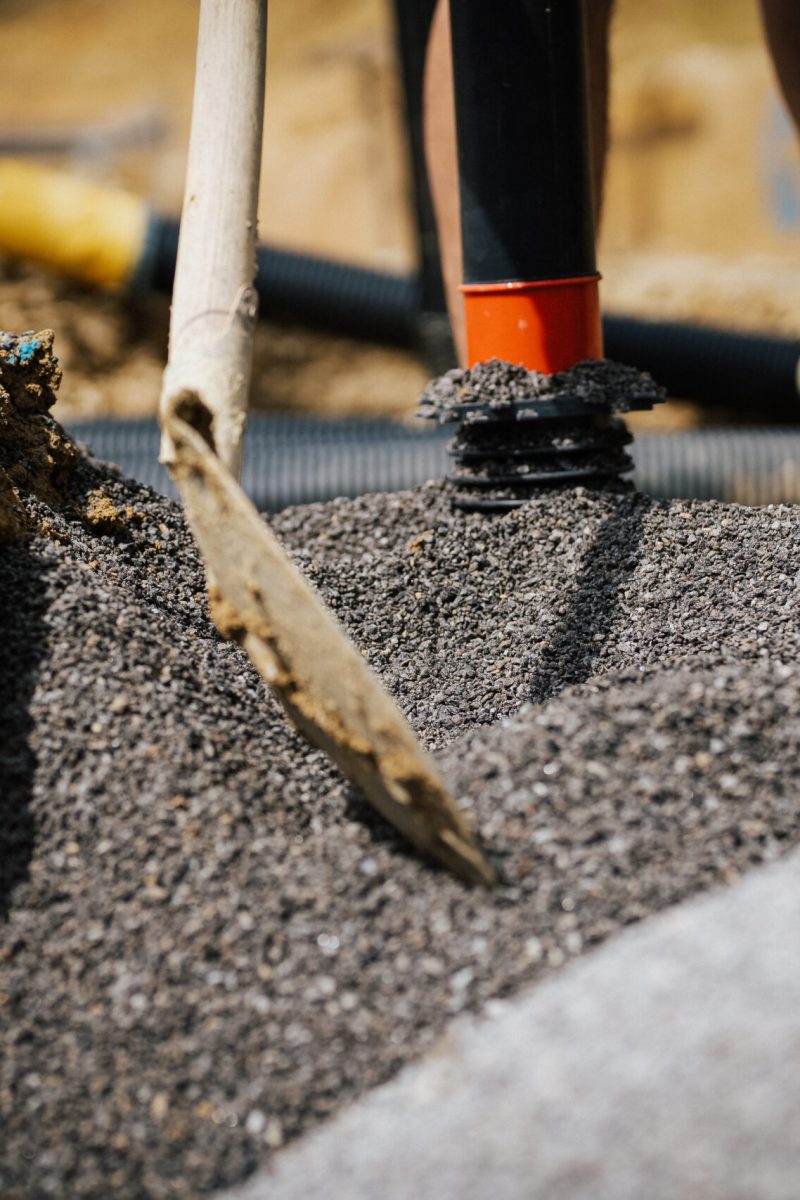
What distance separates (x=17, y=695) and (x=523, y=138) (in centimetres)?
122

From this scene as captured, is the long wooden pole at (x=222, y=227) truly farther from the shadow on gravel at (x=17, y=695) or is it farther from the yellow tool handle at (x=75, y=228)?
the yellow tool handle at (x=75, y=228)

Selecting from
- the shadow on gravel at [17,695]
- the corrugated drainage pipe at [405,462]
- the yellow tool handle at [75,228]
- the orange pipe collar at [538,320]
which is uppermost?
the yellow tool handle at [75,228]

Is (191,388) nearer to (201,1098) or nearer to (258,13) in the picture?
(258,13)

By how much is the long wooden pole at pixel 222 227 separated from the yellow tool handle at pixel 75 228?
13.9ft

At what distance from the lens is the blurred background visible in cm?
916

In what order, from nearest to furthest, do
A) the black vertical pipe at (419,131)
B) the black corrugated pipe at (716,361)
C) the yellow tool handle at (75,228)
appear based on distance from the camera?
the black vertical pipe at (419,131)
the black corrugated pipe at (716,361)
the yellow tool handle at (75,228)

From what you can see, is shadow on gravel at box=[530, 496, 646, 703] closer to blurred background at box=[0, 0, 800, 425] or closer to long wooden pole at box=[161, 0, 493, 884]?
long wooden pole at box=[161, 0, 493, 884]

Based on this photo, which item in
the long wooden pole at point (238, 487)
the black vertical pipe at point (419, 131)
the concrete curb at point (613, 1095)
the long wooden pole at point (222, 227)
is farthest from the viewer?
the black vertical pipe at point (419, 131)

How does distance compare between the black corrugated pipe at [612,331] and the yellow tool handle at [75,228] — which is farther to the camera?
the yellow tool handle at [75,228]

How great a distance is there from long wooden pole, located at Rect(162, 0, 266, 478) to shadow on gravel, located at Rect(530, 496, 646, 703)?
1.78 feet

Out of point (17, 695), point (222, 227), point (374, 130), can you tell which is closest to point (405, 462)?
point (222, 227)

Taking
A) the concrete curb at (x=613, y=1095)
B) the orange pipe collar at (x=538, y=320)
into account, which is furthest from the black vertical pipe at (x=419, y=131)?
the concrete curb at (x=613, y=1095)

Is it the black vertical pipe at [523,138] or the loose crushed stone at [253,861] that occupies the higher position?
the black vertical pipe at [523,138]

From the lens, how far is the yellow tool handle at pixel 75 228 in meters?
5.54
